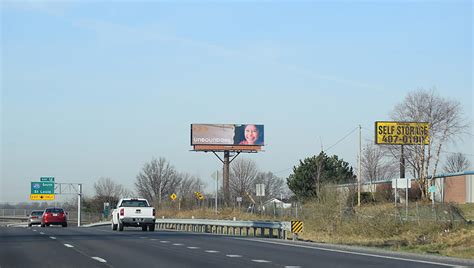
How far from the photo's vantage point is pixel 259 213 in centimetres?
5688

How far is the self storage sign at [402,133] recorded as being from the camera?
65.2 meters

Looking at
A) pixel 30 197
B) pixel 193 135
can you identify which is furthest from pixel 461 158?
→ pixel 30 197

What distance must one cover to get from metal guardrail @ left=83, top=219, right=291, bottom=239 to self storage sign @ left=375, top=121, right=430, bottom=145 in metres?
21.9

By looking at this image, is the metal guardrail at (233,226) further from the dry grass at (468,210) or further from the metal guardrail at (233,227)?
the dry grass at (468,210)

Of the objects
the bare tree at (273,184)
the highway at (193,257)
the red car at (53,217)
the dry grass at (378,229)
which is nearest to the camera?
the highway at (193,257)

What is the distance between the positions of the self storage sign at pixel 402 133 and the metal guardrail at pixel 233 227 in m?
21.9

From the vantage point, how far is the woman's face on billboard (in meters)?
85.1

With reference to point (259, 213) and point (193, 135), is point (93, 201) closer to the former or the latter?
point (193, 135)

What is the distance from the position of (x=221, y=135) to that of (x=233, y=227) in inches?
1645

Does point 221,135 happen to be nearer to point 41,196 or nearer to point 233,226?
point 41,196

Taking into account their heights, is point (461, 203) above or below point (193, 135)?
below

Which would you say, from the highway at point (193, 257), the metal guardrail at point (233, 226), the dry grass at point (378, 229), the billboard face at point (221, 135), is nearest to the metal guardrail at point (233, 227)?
the metal guardrail at point (233, 226)

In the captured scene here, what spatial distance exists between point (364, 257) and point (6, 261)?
9452 millimetres

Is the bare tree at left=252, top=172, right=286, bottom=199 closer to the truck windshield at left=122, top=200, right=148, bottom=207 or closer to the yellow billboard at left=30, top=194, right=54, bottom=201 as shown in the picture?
the yellow billboard at left=30, top=194, right=54, bottom=201
